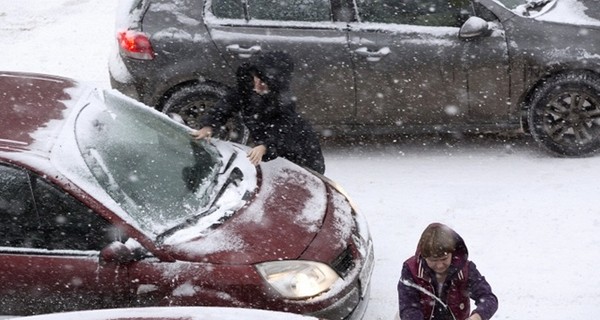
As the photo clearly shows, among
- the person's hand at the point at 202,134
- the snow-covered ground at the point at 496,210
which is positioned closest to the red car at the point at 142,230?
the person's hand at the point at 202,134

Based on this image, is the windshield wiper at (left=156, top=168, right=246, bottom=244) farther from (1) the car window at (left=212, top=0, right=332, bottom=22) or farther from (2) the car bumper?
(1) the car window at (left=212, top=0, right=332, bottom=22)

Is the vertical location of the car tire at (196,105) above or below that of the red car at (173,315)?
below

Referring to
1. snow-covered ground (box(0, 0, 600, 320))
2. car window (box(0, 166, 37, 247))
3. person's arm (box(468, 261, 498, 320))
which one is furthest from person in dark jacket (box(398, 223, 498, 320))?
car window (box(0, 166, 37, 247))

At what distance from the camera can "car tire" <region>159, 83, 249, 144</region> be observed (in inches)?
311

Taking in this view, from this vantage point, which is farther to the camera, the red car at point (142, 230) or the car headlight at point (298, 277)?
the car headlight at point (298, 277)

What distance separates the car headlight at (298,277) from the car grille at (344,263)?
7 centimetres

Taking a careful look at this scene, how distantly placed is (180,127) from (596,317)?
9.39 ft

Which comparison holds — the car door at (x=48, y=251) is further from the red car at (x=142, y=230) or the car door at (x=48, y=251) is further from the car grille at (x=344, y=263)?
the car grille at (x=344, y=263)

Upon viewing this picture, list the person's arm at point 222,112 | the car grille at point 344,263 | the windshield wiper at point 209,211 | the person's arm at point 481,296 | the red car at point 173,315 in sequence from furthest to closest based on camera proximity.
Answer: the person's arm at point 222,112 < the car grille at point 344,263 < the windshield wiper at point 209,211 < the person's arm at point 481,296 < the red car at point 173,315

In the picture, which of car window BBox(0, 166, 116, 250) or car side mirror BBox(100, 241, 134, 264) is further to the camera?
car window BBox(0, 166, 116, 250)

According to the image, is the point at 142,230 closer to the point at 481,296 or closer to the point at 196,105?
the point at 481,296

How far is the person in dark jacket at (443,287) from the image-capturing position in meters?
4.12

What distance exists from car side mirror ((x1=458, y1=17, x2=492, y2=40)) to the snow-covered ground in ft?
3.75

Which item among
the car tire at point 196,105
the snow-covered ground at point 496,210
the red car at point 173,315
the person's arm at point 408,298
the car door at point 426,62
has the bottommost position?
the snow-covered ground at point 496,210
